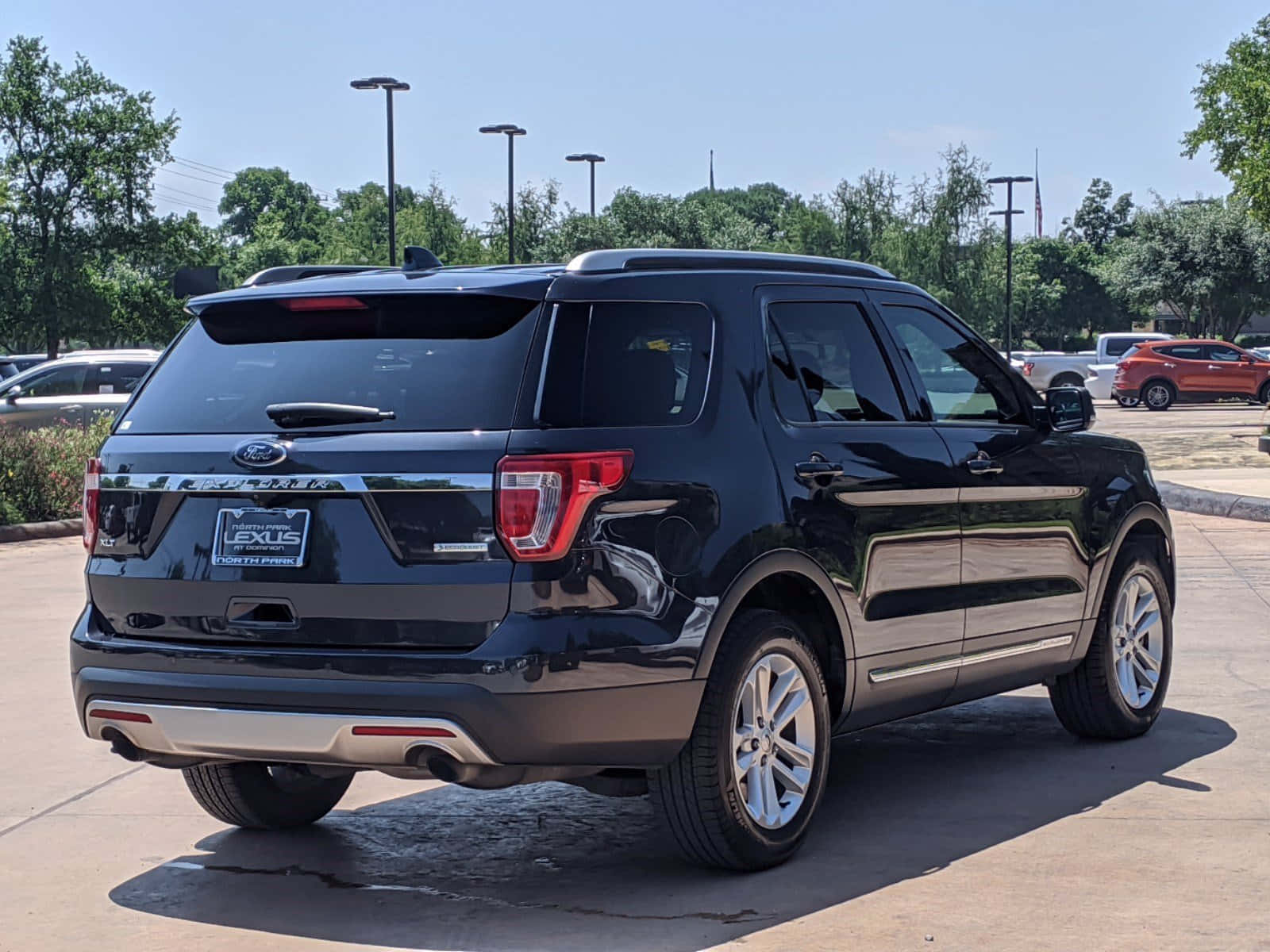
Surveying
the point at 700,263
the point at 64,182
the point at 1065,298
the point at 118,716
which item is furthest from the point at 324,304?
the point at 1065,298

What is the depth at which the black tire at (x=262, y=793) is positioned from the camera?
6.10 m

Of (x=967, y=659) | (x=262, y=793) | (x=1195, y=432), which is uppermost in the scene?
(x=967, y=659)

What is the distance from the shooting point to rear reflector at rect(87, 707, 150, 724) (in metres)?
5.20

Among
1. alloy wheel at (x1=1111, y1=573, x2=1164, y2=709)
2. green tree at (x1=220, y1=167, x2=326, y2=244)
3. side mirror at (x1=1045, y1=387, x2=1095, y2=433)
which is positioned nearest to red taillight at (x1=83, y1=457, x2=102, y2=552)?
side mirror at (x1=1045, y1=387, x2=1095, y2=433)

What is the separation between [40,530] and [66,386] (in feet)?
29.8

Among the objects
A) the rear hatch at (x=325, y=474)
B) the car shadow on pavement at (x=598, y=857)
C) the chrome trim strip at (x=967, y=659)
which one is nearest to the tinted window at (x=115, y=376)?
the car shadow on pavement at (x=598, y=857)

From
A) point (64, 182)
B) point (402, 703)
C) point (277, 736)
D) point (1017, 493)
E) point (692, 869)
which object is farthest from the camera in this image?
point (64, 182)

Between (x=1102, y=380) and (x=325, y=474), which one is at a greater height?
(x=325, y=474)

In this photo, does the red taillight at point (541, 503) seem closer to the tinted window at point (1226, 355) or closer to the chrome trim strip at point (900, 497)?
the chrome trim strip at point (900, 497)

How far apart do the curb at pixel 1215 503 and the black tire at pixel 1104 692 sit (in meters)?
10.0

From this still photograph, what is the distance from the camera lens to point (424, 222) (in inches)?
2889

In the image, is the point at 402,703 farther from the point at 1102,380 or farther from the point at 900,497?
the point at 1102,380

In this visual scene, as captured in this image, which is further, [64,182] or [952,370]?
[64,182]

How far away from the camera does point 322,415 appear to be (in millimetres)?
5090
